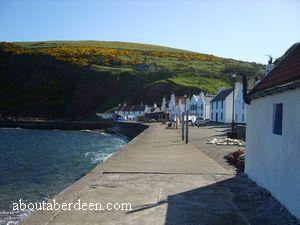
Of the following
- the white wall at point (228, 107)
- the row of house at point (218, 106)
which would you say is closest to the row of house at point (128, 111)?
the row of house at point (218, 106)

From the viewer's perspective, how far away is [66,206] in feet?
29.8

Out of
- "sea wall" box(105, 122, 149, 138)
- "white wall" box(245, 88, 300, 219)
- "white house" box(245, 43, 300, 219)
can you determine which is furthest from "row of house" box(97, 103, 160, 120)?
"white house" box(245, 43, 300, 219)

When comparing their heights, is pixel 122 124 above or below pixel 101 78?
below

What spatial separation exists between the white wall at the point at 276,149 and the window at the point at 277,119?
0.13m

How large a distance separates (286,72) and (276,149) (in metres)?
1.91

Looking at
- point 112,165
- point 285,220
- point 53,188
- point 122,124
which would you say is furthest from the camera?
point 122,124

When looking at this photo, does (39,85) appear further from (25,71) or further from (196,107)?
(196,107)

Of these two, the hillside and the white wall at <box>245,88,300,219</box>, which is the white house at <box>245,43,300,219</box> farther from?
the hillside

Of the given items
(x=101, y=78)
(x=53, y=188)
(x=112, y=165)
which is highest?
(x=101, y=78)

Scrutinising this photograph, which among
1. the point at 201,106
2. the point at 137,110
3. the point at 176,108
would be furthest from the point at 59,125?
the point at 201,106

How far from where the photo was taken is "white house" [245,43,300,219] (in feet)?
27.9

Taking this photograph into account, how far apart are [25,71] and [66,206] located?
14646cm

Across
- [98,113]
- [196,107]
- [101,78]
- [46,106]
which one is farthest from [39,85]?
[196,107]

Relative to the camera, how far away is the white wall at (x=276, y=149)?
8461 millimetres
